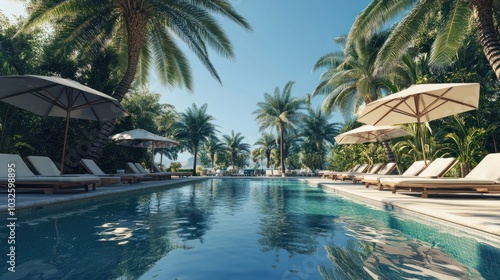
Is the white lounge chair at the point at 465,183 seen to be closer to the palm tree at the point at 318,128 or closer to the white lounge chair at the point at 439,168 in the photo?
the white lounge chair at the point at 439,168

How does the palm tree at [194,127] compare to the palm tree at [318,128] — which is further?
the palm tree at [318,128]

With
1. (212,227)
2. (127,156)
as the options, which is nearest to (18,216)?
(212,227)

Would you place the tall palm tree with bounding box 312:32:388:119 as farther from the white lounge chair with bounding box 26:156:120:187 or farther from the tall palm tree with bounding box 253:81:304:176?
the white lounge chair with bounding box 26:156:120:187

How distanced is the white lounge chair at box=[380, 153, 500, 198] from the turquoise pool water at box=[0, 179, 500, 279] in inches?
81.6

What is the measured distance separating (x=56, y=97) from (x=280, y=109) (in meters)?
24.7

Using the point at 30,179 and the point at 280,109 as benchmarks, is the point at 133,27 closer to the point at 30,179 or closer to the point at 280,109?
the point at 30,179

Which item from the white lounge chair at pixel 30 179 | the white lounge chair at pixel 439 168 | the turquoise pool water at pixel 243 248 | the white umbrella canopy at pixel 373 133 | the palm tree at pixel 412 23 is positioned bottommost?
the turquoise pool water at pixel 243 248

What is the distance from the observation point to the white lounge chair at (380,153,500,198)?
6.52m

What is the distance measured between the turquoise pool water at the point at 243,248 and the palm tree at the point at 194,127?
2812 centimetres

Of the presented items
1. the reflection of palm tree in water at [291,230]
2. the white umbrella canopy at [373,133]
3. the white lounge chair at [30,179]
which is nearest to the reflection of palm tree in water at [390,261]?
the reflection of palm tree in water at [291,230]

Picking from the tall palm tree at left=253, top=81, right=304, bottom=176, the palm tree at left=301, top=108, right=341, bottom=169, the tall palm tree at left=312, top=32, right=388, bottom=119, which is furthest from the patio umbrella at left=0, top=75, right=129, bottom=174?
the palm tree at left=301, top=108, right=341, bottom=169

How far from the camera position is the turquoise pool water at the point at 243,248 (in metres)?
2.56

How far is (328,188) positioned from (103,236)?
32.3ft

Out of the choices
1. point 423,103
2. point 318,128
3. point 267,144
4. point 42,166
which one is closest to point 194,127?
point 318,128
